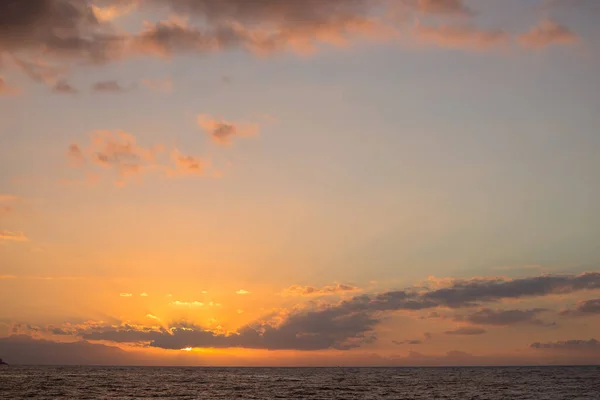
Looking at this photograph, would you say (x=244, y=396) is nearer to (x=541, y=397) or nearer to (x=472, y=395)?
(x=472, y=395)

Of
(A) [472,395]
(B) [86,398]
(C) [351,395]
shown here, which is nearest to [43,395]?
(B) [86,398]

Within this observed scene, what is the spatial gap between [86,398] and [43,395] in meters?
11.2

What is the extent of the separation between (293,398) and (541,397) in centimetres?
5210

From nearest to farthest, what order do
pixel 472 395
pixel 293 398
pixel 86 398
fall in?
pixel 86 398 → pixel 293 398 → pixel 472 395

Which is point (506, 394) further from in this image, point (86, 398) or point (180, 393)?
point (86, 398)

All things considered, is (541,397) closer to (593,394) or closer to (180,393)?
(593,394)

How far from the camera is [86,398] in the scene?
101000mm

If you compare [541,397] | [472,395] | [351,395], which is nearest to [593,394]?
[541,397]

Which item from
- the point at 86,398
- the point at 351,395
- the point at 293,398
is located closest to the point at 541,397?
the point at 351,395

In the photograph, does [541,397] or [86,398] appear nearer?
[86,398]

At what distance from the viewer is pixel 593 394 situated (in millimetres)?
119250

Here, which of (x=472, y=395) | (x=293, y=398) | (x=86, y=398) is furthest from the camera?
(x=472, y=395)

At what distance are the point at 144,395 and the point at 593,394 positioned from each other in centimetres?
9631

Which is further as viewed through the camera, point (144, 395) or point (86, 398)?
point (144, 395)
